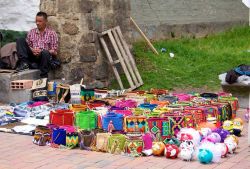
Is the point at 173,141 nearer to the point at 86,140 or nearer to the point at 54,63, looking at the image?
the point at 86,140

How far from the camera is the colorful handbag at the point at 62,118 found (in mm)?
6375

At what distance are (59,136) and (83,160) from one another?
24.1 inches

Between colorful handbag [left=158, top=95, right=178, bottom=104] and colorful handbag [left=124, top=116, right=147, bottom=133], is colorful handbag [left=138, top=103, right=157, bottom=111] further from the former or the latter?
colorful handbag [left=124, top=116, right=147, bottom=133]

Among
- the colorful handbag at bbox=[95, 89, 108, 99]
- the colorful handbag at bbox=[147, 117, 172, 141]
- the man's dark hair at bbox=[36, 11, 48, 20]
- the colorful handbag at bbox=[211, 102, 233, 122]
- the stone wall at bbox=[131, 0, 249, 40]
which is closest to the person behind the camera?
the colorful handbag at bbox=[147, 117, 172, 141]

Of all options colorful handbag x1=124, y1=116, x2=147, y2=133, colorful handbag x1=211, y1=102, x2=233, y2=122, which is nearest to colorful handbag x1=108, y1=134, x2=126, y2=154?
colorful handbag x1=124, y1=116, x2=147, y2=133

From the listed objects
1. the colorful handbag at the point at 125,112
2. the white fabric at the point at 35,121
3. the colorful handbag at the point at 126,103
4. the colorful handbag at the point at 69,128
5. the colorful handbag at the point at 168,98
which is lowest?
the colorful handbag at the point at 69,128

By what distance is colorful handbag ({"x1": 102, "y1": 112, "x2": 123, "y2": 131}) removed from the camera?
6.02m

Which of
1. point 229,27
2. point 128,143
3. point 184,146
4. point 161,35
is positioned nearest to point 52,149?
point 128,143

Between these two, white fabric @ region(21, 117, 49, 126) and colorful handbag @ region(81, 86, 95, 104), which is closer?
white fabric @ region(21, 117, 49, 126)

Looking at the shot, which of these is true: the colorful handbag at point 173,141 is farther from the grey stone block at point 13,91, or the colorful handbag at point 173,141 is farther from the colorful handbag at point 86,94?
the grey stone block at point 13,91

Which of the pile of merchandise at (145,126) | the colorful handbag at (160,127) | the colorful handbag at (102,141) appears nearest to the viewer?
the pile of merchandise at (145,126)

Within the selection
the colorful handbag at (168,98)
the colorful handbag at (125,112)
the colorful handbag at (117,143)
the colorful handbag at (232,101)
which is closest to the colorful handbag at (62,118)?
the colorful handbag at (125,112)

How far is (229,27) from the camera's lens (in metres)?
15.0

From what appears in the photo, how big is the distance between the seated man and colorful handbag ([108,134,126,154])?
350 centimetres
